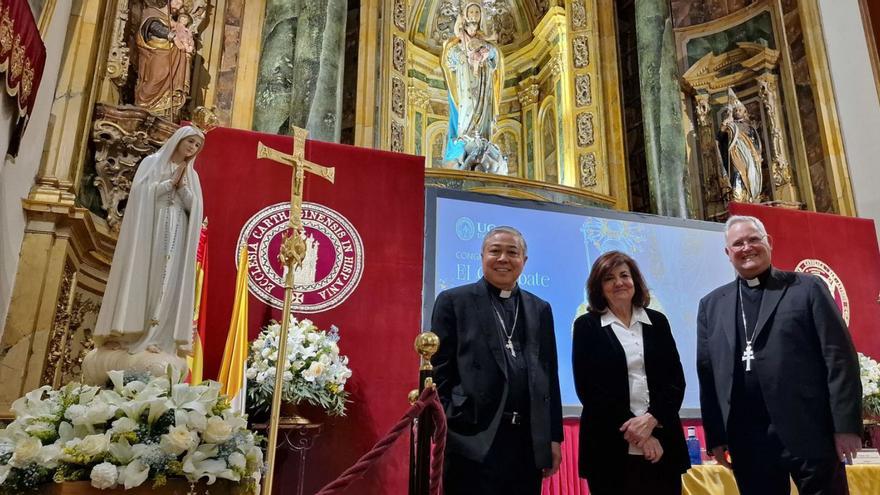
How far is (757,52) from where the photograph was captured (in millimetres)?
8688

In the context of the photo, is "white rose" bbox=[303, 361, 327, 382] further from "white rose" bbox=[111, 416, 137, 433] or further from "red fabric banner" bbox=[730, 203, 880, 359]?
"red fabric banner" bbox=[730, 203, 880, 359]

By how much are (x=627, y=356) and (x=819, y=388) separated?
0.75m

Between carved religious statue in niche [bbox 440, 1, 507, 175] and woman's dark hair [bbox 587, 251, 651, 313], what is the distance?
5.37m

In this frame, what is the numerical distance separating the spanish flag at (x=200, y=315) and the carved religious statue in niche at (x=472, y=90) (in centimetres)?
431

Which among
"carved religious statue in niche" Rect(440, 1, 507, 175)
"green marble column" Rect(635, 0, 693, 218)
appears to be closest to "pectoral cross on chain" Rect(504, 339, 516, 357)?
"carved religious statue in niche" Rect(440, 1, 507, 175)

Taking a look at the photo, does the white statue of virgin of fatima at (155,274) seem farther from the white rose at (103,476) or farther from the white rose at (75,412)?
the white rose at (103,476)

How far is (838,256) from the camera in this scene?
6527 millimetres

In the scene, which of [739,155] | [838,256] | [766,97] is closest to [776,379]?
[838,256]

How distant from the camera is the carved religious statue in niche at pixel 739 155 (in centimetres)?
819

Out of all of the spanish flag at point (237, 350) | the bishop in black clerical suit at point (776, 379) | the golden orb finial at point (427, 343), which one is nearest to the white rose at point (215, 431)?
the golden orb finial at point (427, 343)

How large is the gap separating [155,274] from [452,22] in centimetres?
1002

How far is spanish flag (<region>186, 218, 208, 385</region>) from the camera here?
3822 millimetres

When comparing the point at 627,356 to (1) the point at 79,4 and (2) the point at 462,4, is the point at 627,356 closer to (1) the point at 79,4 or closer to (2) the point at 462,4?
(1) the point at 79,4

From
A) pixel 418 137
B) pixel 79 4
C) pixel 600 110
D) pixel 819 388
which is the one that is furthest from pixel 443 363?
pixel 418 137
